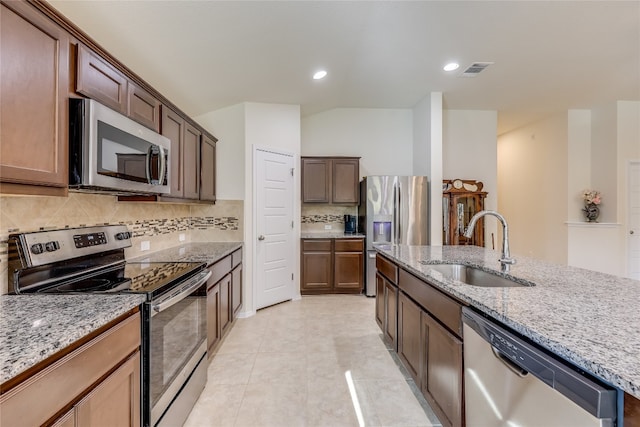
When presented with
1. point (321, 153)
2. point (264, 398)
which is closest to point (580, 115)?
point (321, 153)

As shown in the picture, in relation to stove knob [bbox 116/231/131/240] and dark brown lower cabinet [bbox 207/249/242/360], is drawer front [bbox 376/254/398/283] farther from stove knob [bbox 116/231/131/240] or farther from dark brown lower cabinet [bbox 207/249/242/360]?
stove knob [bbox 116/231/131/240]

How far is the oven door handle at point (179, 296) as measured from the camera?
4.62 ft

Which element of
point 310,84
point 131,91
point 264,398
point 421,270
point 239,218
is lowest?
point 264,398

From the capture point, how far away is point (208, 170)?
3332mm

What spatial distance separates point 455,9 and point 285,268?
11.1 feet

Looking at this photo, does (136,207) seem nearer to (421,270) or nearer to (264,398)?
(264,398)

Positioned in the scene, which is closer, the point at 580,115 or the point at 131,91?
the point at 131,91

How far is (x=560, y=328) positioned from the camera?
2.89 ft

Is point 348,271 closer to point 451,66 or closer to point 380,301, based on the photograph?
point 380,301

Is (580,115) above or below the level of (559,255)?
above

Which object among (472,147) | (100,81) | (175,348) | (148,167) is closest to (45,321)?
(175,348)

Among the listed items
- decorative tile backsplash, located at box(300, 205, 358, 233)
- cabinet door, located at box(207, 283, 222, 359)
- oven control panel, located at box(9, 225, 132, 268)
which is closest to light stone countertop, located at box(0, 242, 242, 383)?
oven control panel, located at box(9, 225, 132, 268)

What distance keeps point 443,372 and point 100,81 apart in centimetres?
241

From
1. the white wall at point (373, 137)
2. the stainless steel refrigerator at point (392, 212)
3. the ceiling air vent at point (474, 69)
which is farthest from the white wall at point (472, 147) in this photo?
the ceiling air vent at point (474, 69)
